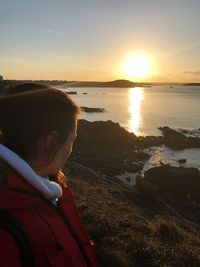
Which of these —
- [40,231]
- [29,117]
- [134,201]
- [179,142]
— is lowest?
[179,142]

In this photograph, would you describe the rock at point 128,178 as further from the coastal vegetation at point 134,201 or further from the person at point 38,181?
the person at point 38,181

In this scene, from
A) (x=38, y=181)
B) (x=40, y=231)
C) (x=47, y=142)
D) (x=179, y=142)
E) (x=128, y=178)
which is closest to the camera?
(x=40, y=231)

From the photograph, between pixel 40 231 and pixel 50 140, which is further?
pixel 50 140

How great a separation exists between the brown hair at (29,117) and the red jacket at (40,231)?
0.65 feet

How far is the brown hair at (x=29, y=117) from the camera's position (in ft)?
6.40

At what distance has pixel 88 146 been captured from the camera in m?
43.3

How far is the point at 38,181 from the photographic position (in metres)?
1.86

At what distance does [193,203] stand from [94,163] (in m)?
12.8

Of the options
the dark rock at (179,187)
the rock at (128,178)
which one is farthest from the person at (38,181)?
the rock at (128,178)

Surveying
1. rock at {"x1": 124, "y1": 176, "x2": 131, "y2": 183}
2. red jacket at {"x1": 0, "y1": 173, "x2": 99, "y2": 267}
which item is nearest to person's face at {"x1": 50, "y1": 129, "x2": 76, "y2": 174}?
red jacket at {"x1": 0, "y1": 173, "x2": 99, "y2": 267}

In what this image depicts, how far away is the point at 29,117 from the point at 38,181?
312 millimetres

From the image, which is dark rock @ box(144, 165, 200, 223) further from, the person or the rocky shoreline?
the person

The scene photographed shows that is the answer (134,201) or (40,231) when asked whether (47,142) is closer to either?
(40,231)

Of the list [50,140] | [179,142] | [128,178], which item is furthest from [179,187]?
[50,140]
